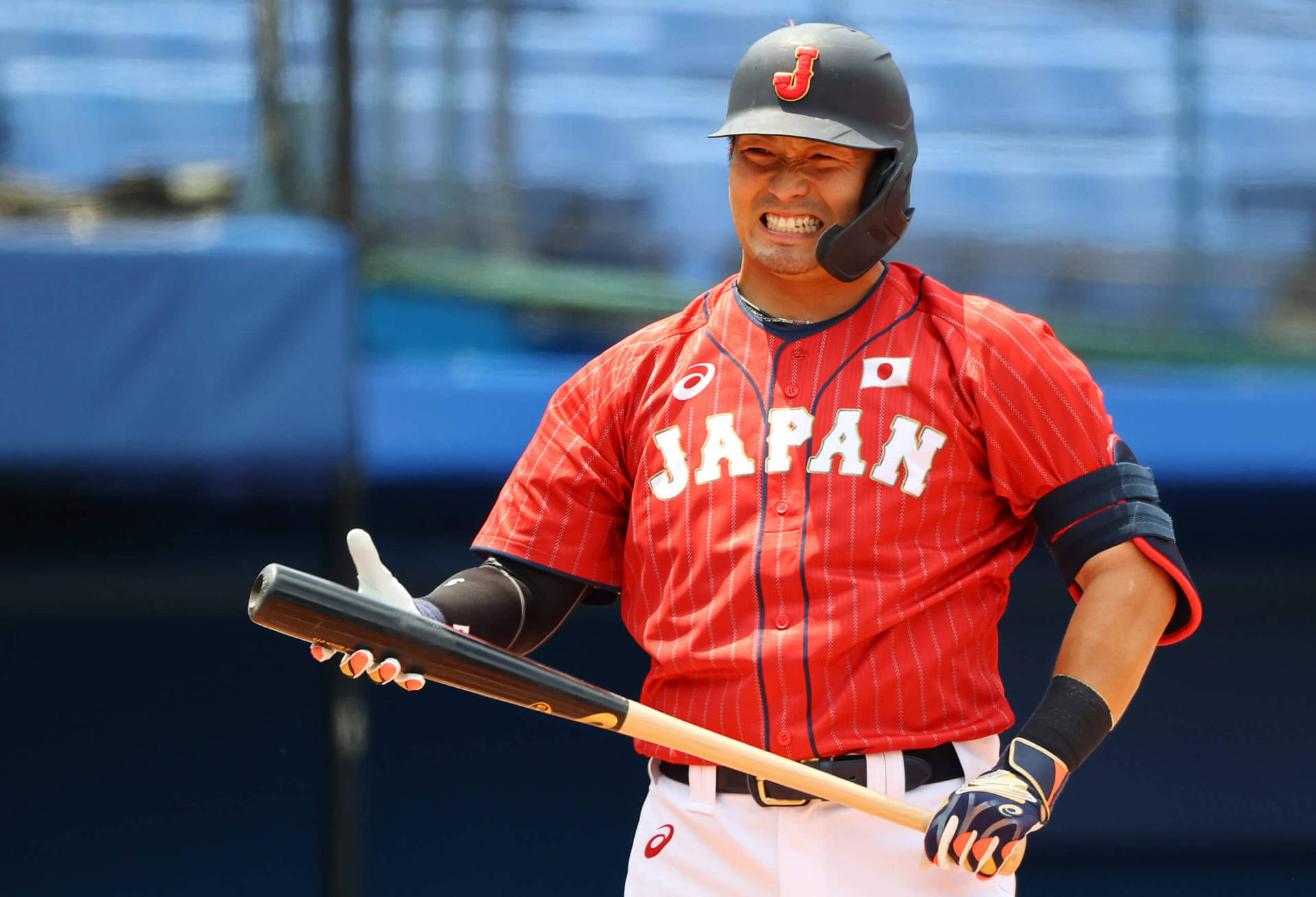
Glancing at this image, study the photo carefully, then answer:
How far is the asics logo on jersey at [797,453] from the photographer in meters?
1.84

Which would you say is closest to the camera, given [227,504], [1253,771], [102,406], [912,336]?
[912,336]

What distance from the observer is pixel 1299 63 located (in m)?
5.00

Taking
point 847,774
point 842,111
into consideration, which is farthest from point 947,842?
point 842,111

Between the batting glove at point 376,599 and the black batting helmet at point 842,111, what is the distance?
68cm

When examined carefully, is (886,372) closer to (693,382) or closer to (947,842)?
(693,382)

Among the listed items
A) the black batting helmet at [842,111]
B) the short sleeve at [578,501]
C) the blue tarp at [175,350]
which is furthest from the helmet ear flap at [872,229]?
the blue tarp at [175,350]

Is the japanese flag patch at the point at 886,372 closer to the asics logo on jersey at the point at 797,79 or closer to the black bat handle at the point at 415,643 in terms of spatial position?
the asics logo on jersey at the point at 797,79

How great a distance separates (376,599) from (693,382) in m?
0.52

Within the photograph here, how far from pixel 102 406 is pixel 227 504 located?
0.53m

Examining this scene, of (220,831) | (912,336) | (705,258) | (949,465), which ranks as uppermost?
(912,336)

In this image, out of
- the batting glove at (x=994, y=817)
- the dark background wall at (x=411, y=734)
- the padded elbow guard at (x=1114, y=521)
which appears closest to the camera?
the batting glove at (x=994, y=817)

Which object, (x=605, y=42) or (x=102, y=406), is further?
(x=605, y=42)

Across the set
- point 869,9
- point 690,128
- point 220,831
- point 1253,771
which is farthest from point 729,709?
point 869,9

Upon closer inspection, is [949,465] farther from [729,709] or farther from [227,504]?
[227,504]
